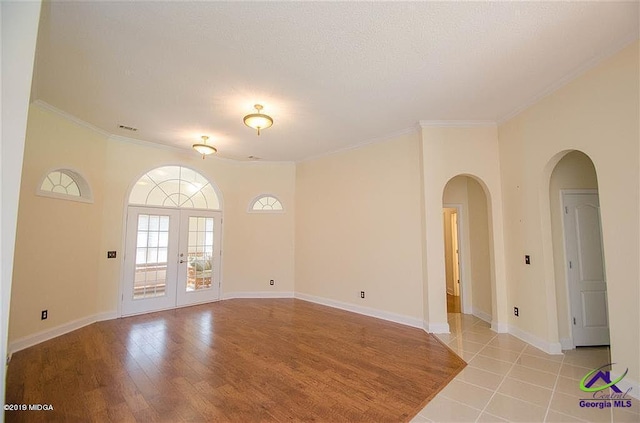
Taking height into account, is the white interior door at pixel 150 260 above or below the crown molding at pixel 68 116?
below

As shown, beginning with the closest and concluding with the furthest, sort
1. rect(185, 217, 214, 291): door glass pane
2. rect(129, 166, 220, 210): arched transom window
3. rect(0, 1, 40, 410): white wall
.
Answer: rect(0, 1, 40, 410): white wall
rect(129, 166, 220, 210): arched transom window
rect(185, 217, 214, 291): door glass pane

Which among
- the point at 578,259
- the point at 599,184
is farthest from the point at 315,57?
the point at 578,259

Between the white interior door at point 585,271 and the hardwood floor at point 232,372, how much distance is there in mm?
1750

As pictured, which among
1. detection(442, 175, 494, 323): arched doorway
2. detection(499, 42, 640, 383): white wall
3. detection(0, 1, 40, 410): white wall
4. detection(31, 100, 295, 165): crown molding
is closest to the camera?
detection(0, 1, 40, 410): white wall

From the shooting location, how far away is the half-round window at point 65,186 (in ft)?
12.5

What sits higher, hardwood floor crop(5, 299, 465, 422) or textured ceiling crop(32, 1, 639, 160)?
textured ceiling crop(32, 1, 639, 160)

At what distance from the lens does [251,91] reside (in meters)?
3.35

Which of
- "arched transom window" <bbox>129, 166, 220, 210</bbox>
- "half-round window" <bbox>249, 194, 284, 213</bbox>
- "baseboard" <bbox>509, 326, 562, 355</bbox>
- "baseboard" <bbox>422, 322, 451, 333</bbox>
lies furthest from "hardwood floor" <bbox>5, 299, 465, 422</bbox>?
"half-round window" <bbox>249, 194, 284, 213</bbox>

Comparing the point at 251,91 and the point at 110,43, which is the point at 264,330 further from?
the point at 110,43

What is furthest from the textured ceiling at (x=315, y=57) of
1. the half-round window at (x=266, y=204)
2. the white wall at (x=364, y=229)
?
the half-round window at (x=266, y=204)

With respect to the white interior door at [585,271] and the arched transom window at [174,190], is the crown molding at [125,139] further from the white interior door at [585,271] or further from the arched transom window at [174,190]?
the white interior door at [585,271]

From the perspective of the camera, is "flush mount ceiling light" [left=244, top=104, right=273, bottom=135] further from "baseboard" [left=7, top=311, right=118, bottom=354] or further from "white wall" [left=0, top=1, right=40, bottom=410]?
"baseboard" [left=7, top=311, right=118, bottom=354]

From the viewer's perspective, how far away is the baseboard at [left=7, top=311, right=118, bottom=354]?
3.39m

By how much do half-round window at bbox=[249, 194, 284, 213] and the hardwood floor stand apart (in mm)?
2762
